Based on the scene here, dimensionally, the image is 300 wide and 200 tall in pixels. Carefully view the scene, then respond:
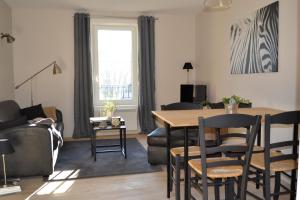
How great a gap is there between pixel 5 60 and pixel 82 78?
4.58 ft

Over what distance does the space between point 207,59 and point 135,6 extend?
1.76 m

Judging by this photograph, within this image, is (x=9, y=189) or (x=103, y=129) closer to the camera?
(x=9, y=189)

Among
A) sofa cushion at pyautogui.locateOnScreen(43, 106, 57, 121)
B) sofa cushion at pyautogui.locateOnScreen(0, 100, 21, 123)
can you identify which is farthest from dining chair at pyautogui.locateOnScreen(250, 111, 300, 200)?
sofa cushion at pyautogui.locateOnScreen(43, 106, 57, 121)

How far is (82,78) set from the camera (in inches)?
223

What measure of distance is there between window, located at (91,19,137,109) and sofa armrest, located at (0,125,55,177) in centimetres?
272

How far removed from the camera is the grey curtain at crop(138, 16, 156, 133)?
5898mm

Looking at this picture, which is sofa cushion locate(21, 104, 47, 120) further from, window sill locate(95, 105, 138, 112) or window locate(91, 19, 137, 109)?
window sill locate(95, 105, 138, 112)

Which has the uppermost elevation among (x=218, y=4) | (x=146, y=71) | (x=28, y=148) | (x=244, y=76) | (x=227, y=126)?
(x=218, y=4)

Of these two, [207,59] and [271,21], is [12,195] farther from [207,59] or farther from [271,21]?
[207,59]

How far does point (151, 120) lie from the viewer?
240 inches

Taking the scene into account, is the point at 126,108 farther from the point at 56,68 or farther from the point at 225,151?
the point at 225,151

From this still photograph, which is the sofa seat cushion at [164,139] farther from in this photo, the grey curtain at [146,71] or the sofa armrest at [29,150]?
the grey curtain at [146,71]

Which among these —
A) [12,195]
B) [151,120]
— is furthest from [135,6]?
[12,195]

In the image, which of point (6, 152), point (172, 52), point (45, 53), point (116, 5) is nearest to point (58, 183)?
point (6, 152)
